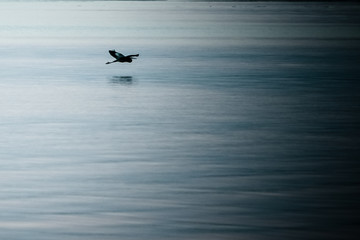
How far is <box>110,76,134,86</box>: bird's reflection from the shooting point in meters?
20.1

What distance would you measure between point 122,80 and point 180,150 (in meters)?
8.98

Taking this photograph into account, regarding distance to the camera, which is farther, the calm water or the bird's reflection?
the bird's reflection

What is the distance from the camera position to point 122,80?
68.0 feet

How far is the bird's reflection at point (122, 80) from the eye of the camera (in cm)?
2008

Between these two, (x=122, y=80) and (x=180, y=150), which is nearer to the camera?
(x=180, y=150)

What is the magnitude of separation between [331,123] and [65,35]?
92.6ft

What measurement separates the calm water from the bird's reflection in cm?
6

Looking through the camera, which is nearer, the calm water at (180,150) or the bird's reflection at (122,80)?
the calm water at (180,150)

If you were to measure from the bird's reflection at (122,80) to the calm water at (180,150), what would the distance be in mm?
61

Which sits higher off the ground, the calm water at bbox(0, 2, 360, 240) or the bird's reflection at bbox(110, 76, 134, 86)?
the bird's reflection at bbox(110, 76, 134, 86)

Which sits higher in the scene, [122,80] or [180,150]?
[122,80]

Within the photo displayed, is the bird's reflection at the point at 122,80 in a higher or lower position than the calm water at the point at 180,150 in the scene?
higher

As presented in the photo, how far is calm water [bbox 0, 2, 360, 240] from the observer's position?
841 centimetres

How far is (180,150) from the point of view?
39.0 ft
